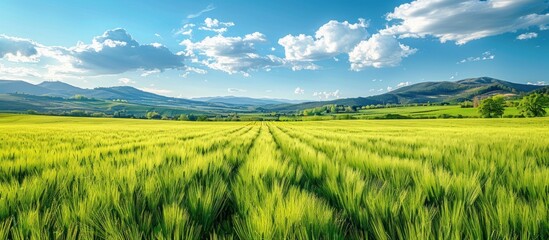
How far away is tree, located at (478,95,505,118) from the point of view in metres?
86.5

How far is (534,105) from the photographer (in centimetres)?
7938

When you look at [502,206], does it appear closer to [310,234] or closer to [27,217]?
[310,234]

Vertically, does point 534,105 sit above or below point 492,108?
above

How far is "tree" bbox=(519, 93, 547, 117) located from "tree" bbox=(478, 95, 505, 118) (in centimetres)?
601

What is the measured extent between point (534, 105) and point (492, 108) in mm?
9967

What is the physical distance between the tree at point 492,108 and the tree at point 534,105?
601 centimetres

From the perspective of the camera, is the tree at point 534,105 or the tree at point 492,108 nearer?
the tree at point 534,105

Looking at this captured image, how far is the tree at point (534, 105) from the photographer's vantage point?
78.7 metres

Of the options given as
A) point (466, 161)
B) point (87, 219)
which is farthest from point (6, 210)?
point (466, 161)

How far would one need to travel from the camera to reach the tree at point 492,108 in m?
86.5

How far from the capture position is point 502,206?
4.09ft

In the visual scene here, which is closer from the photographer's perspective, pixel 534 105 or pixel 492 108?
pixel 534 105

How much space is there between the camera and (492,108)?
87625 millimetres

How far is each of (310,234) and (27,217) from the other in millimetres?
1274
